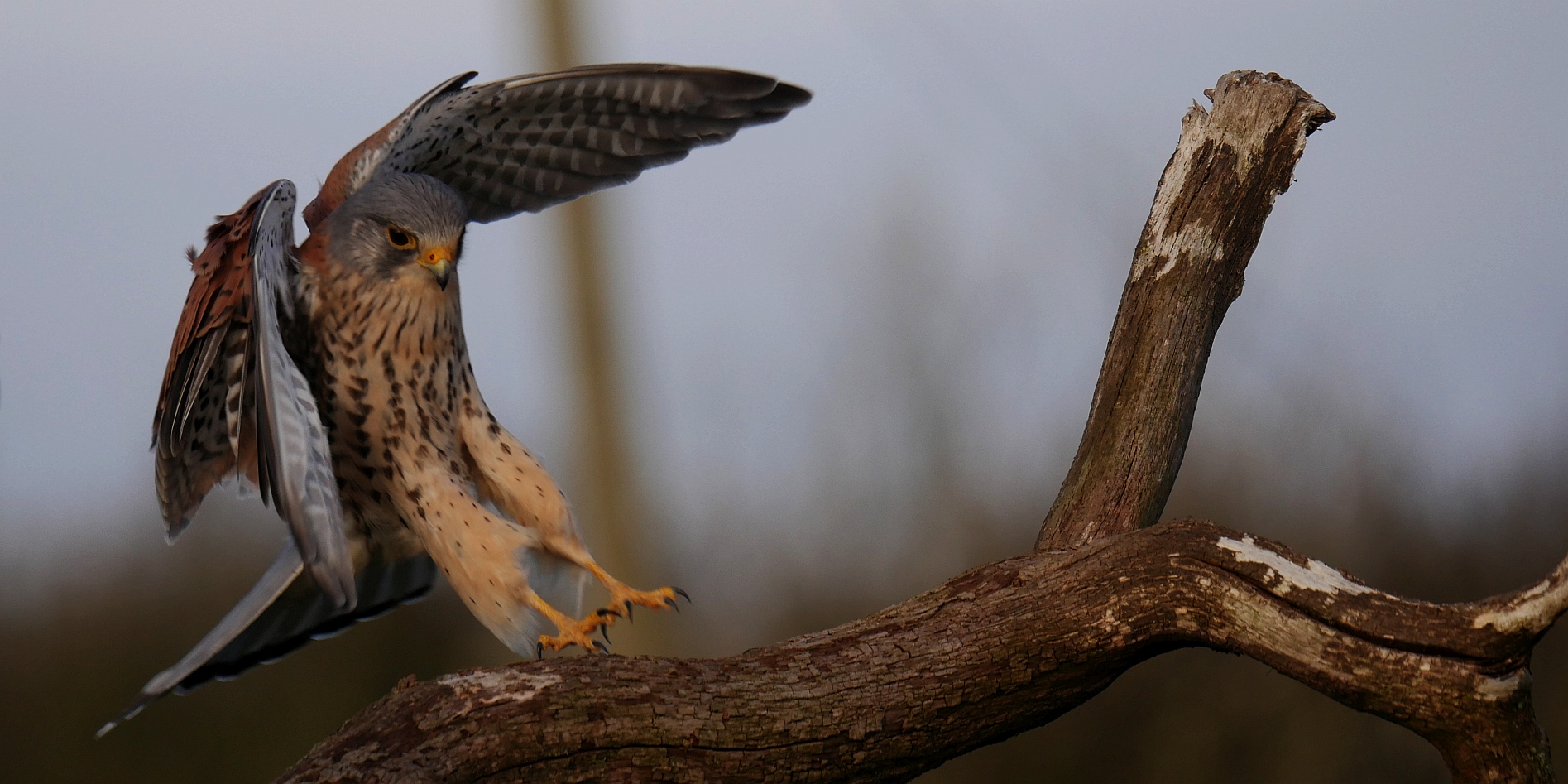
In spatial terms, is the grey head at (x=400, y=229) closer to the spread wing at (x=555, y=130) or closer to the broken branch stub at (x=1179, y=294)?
the spread wing at (x=555, y=130)

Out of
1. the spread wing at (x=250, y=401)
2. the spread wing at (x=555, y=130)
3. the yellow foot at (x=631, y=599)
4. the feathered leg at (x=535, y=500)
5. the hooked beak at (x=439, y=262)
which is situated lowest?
the yellow foot at (x=631, y=599)

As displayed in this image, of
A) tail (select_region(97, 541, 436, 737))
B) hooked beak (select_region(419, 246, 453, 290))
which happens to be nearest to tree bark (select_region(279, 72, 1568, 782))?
tail (select_region(97, 541, 436, 737))

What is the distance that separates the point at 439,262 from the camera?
1.90 metres

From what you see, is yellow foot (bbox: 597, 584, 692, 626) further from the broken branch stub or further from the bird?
the broken branch stub

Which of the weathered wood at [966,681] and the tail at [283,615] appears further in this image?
the tail at [283,615]

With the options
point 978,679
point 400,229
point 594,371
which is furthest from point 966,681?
point 594,371

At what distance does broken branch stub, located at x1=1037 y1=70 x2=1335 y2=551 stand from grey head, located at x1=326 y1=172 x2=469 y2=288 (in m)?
1.19

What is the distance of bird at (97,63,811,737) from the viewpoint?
180 cm

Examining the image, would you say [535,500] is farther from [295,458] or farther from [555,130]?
[555,130]

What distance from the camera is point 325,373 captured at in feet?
6.51

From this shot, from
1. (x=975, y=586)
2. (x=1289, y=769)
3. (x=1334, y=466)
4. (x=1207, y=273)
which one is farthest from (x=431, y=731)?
(x=1334, y=466)

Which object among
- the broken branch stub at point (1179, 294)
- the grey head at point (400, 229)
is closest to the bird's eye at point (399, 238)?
the grey head at point (400, 229)

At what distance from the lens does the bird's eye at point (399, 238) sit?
6.24ft

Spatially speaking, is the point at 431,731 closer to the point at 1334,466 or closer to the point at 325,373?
the point at 325,373
